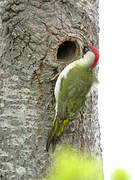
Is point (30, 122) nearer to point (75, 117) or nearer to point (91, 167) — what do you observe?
point (75, 117)

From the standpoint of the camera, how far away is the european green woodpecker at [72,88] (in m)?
2.27

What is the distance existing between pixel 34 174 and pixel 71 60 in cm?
100

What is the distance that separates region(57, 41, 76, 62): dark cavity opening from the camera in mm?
2648

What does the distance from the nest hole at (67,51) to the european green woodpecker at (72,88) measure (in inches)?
5.4

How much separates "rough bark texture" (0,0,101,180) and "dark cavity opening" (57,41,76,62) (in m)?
0.15

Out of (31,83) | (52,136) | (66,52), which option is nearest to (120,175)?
(52,136)

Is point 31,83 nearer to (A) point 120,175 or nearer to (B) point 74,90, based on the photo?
(B) point 74,90

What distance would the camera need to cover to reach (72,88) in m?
2.49

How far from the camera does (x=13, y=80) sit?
2352mm

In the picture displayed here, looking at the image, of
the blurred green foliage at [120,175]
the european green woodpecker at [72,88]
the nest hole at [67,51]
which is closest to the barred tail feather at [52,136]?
the european green woodpecker at [72,88]

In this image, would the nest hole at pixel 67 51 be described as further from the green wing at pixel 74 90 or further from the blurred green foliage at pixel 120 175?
the blurred green foliage at pixel 120 175

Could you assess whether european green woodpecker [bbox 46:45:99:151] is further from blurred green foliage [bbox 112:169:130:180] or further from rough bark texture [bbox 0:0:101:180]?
blurred green foliage [bbox 112:169:130:180]

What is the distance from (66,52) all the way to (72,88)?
1.37ft

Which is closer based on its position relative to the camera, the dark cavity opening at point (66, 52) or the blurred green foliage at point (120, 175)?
the blurred green foliage at point (120, 175)
